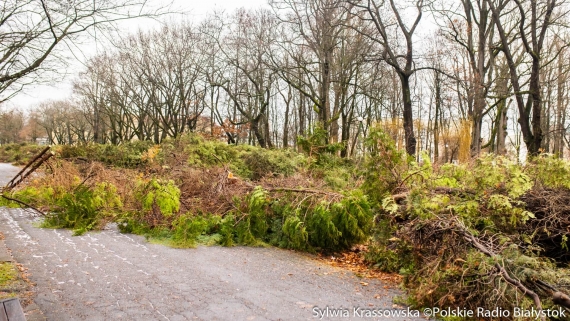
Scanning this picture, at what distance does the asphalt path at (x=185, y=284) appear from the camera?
12.2 ft

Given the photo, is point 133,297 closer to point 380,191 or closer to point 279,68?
point 380,191

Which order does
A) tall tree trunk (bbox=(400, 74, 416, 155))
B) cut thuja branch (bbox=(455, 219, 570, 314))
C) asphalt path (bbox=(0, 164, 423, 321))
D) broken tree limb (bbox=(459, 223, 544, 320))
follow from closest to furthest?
cut thuja branch (bbox=(455, 219, 570, 314)), broken tree limb (bbox=(459, 223, 544, 320)), asphalt path (bbox=(0, 164, 423, 321)), tall tree trunk (bbox=(400, 74, 416, 155))

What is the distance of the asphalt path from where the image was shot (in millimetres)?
3719

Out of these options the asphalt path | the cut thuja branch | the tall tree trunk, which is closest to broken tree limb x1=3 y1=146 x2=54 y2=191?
the asphalt path

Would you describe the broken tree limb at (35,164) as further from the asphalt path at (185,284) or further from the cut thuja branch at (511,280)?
the cut thuja branch at (511,280)

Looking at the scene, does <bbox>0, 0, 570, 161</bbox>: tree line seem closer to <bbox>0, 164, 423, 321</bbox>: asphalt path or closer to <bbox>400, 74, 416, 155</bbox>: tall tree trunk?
<bbox>400, 74, 416, 155</bbox>: tall tree trunk

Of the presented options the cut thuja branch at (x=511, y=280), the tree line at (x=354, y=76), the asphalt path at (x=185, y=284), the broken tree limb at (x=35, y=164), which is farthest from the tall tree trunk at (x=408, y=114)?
the broken tree limb at (x=35, y=164)

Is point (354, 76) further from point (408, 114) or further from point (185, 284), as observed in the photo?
point (185, 284)

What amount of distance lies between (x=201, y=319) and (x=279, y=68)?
17.1 meters

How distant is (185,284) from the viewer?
4.53 metres

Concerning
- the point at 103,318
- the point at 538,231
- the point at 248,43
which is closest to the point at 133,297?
the point at 103,318

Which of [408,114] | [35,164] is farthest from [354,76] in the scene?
[35,164]

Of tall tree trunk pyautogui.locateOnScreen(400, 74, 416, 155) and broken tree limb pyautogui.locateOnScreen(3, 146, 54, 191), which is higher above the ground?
tall tree trunk pyautogui.locateOnScreen(400, 74, 416, 155)

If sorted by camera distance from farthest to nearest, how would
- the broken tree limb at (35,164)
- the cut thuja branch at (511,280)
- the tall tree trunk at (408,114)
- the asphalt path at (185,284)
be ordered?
the tall tree trunk at (408,114)
the broken tree limb at (35,164)
the asphalt path at (185,284)
the cut thuja branch at (511,280)
